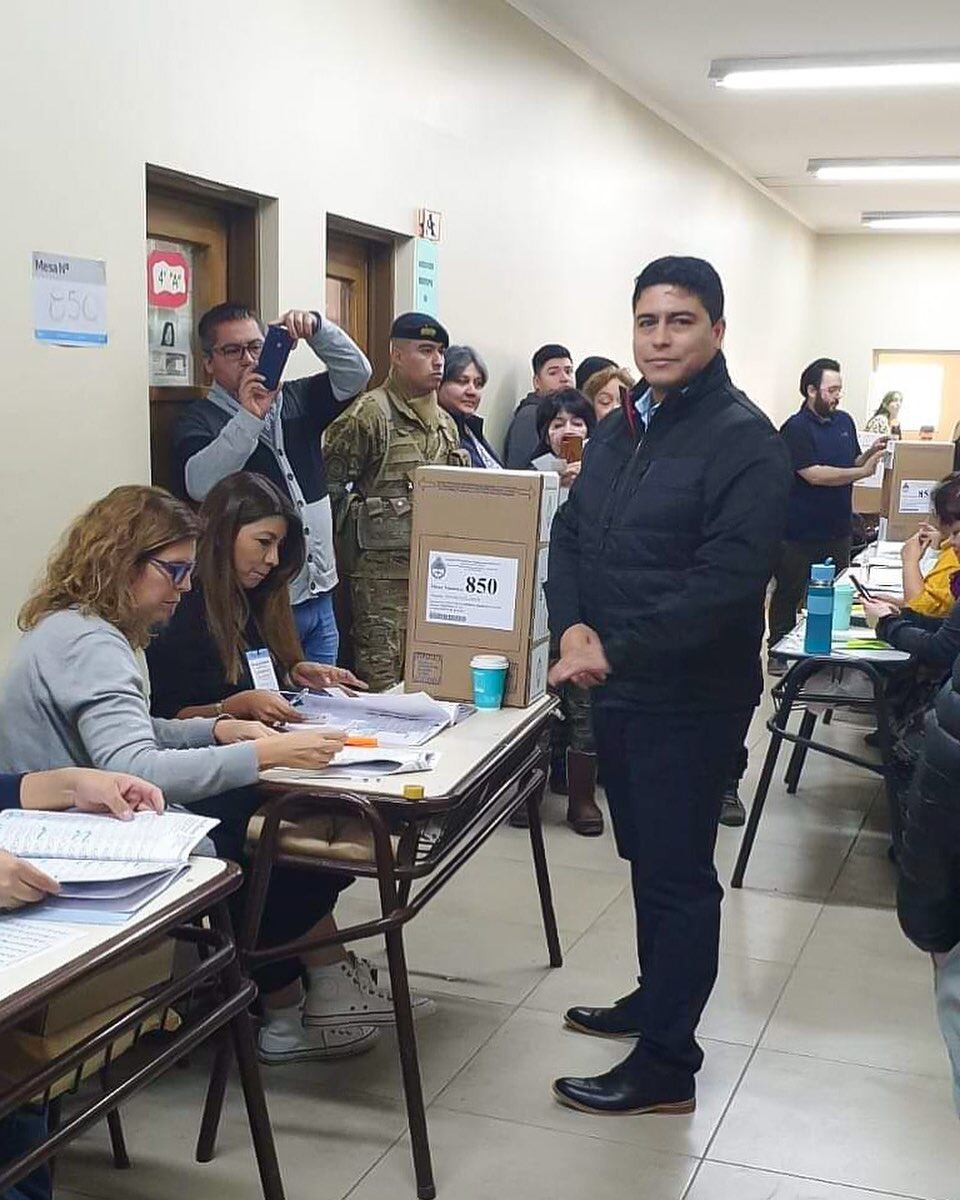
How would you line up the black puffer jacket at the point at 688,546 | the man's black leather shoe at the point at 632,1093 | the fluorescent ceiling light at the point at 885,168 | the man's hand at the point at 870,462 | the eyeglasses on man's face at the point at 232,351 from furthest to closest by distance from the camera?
the fluorescent ceiling light at the point at 885,168, the man's hand at the point at 870,462, the eyeglasses on man's face at the point at 232,351, the man's black leather shoe at the point at 632,1093, the black puffer jacket at the point at 688,546

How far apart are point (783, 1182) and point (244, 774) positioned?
117 cm

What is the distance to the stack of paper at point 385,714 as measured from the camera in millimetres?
2482

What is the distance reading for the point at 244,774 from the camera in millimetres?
2154

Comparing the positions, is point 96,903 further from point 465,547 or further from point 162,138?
point 162,138

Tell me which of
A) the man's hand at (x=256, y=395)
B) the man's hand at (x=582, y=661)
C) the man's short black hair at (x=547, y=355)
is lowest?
the man's hand at (x=582, y=661)

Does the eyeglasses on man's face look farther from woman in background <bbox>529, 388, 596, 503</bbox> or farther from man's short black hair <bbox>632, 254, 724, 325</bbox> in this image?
man's short black hair <bbox>632, 254, 724, 325</bbox>

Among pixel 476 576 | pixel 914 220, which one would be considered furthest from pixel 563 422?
pixel 914 220

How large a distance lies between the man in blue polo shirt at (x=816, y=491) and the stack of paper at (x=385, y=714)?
13.6 ft

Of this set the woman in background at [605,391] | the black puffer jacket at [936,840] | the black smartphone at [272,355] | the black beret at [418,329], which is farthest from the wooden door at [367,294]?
the black puffer jacket at [936,840]

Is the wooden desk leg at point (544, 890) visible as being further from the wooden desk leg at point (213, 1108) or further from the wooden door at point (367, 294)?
the wooden door at point (367, 294)

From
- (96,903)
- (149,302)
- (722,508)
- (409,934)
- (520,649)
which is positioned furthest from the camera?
(149,302)

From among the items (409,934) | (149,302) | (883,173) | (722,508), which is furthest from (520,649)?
(883,173)

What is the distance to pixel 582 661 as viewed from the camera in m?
2.39

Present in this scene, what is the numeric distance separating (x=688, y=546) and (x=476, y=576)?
537mm
